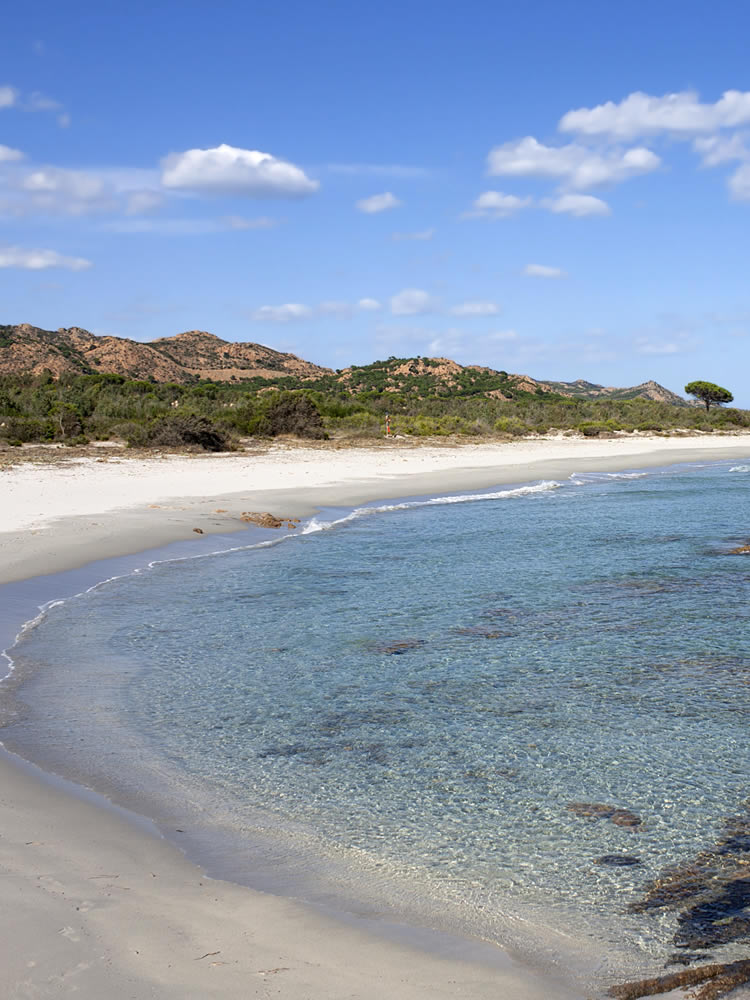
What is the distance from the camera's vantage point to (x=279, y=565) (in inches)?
484

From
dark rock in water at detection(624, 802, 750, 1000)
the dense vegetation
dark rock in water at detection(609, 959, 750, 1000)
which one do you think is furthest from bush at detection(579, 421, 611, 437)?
dark rock in water at detection(609, 959, 750, 1000)

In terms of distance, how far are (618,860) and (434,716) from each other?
2182mm

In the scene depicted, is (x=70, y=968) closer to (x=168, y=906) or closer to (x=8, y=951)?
(x=8, y=951)

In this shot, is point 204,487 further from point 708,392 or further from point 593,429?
point 708,392

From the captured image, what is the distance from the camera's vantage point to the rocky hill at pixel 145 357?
74812 mm

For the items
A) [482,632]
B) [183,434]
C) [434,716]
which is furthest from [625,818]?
[183,434]

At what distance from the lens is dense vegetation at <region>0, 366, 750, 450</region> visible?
30.7 m

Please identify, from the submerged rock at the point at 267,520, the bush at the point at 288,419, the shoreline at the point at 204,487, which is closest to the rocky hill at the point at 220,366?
the bush at the point at 288,419

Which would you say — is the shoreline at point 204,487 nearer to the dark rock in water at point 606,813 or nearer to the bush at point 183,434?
the bush at point 183,434

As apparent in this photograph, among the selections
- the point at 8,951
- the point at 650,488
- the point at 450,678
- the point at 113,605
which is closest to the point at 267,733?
the point at 450,678

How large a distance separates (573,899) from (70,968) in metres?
2.08

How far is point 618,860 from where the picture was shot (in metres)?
4.26

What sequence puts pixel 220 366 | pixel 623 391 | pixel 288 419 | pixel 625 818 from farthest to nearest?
pixel 623 391 → pixel 220 366 → pixel 288 419 → pixel 625 818

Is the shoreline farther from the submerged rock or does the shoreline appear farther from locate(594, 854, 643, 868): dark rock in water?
locate(594, 854, 643, 868): dark rock in water
